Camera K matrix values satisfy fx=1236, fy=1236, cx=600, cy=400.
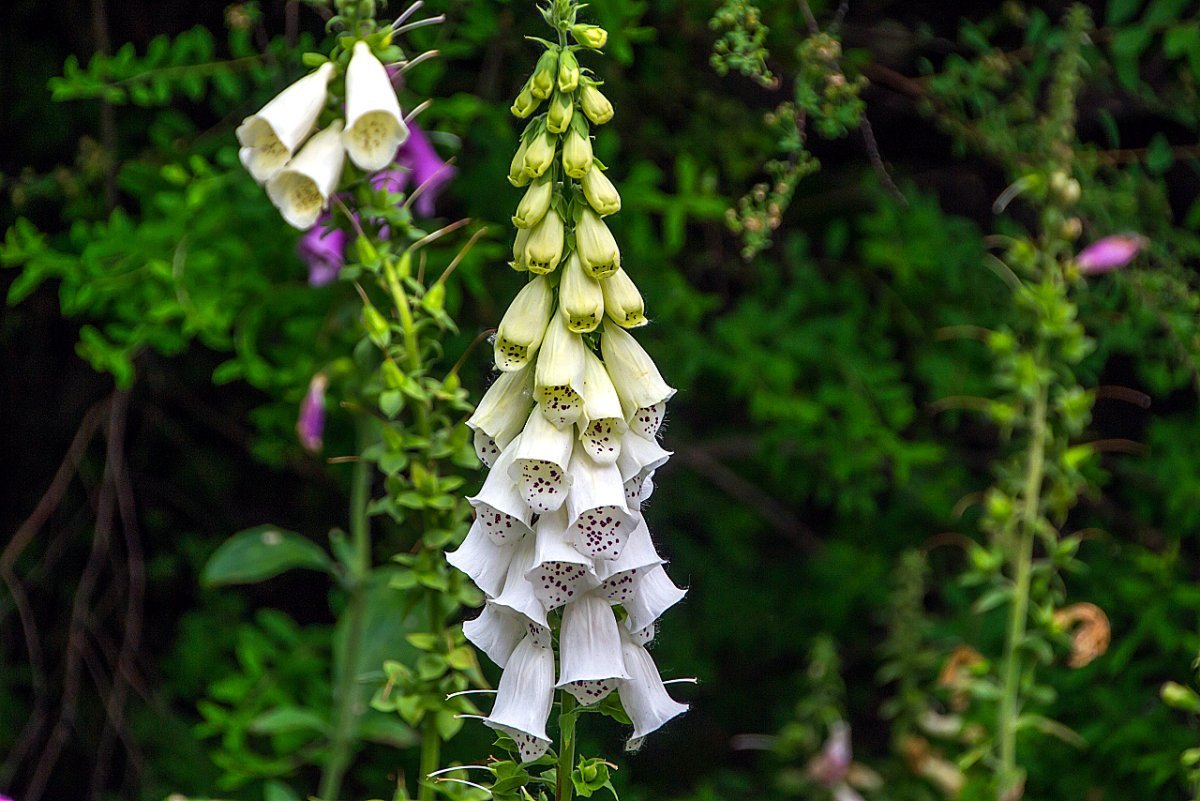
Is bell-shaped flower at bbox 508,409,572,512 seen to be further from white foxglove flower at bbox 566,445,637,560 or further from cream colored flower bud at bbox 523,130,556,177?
cream colored flower bud at bbox 523,130,556,177

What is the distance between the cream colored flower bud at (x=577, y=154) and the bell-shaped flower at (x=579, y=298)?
0.07 m

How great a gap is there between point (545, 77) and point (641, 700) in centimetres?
51

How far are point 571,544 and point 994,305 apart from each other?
6.10 feet

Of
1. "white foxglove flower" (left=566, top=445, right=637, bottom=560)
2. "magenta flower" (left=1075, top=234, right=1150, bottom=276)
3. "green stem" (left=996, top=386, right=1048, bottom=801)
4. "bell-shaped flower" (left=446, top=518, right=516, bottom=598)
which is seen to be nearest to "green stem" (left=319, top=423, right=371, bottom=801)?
"bell-shaped flower" (left=446, top=518, right=516, bottom=598)

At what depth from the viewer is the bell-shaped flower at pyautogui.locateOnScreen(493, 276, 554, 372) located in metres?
1.00

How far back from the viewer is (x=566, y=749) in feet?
3.25

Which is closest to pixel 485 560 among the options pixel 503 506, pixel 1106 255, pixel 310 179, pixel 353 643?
pixel 503 506

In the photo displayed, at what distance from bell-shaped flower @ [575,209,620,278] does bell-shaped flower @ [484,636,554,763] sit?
0.32 m

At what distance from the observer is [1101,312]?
234cm

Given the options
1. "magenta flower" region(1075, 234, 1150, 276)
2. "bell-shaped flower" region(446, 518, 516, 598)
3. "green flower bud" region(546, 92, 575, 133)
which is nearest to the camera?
"green flower bud" region(546, 92, 575, 133)

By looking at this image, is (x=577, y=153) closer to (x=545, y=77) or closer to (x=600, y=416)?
(x=545, y=77)

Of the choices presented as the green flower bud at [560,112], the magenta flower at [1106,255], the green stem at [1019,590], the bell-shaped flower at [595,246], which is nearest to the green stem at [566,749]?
the bell-shaped flower at [595,246]

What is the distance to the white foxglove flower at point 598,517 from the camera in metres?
0.96

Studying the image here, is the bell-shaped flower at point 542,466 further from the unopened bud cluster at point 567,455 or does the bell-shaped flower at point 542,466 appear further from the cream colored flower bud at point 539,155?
the cream colored flower bud at point 539,155
